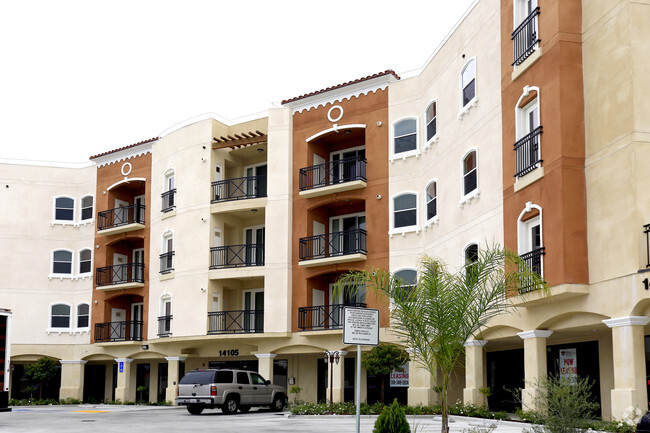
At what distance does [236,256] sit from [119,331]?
9844 mm

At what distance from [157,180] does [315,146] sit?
989 cm

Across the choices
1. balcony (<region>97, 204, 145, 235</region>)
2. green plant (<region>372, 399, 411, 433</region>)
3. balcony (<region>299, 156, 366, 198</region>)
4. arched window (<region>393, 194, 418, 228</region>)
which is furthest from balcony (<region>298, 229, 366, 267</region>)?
green plant (<region>372, 399, 411, 433</region>)

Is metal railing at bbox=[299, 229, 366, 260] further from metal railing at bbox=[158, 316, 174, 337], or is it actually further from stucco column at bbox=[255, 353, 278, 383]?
metal railing at bbox=[158, 316, 174, 337]

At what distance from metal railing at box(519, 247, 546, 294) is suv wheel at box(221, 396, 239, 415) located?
13563mm

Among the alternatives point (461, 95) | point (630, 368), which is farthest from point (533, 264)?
point (461, 95)

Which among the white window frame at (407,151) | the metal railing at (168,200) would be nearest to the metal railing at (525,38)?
the white window frame at (407,151)

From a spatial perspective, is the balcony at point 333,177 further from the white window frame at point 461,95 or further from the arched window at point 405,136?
the white window frame at point 461,95

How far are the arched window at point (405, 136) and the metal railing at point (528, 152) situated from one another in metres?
9.92


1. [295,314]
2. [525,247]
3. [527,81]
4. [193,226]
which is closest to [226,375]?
[295,314]

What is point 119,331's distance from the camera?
42.8 m

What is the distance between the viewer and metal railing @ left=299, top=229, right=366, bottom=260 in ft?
114

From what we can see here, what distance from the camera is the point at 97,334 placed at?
4269cm

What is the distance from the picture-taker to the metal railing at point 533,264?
2086 cm

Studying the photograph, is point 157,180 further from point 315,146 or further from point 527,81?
point 527,81
